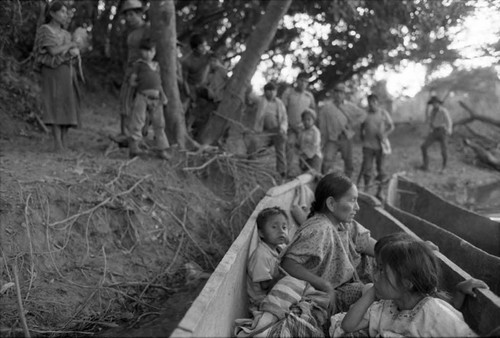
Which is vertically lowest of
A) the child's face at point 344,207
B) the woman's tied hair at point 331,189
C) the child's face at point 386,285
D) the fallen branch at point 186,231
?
the fallen branch at point 186,231

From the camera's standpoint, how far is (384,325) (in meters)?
2.12

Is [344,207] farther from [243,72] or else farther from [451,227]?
[243,72]

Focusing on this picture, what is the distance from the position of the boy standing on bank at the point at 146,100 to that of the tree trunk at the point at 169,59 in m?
0.24

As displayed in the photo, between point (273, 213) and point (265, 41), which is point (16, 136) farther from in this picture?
point (273, 213)

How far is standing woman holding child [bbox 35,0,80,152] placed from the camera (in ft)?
16.5

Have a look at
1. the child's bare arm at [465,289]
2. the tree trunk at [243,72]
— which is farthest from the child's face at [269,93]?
the child's bare arm at [465,289]

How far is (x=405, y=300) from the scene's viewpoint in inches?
81.4

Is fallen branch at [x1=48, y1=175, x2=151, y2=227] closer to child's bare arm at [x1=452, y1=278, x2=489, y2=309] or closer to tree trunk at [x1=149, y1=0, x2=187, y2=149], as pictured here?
tree trunk at [x1=149, y1=0, x2=187, y2=149]

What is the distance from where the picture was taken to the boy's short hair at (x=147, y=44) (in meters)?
5.61

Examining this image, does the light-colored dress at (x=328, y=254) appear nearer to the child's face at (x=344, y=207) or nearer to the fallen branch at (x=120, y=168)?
the child's face at (x=344, y=207)

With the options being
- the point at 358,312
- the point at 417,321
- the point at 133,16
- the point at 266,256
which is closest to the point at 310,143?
the point at 133,16

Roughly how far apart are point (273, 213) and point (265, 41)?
3.67 metres

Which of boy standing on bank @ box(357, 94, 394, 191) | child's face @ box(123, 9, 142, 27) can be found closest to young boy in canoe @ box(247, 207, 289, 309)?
child's face @ box(123, 9, 142, 27)

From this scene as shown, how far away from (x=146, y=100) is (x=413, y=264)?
419 centimetres
